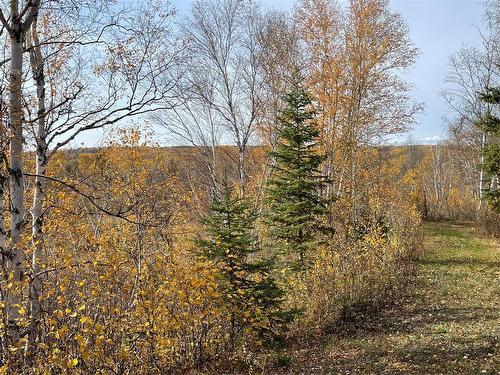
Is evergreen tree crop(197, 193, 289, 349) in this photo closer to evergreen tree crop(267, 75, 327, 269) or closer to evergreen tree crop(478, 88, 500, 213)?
evergreen tree crop(267, 75, 327, 269)

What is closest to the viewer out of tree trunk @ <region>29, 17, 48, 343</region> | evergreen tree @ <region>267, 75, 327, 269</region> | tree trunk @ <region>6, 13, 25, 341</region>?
tree trunk @ <region>6, 13, 25, 341</region>

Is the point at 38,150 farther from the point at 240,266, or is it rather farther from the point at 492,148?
the point at 492,148

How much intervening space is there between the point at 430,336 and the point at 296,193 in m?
5.10

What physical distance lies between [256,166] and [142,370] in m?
12.1

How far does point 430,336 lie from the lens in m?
7.31

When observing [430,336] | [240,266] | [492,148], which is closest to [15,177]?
[240,266]

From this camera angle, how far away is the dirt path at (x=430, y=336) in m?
6.07

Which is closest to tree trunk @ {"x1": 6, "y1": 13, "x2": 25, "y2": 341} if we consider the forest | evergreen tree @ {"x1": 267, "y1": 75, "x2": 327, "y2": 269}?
the forest

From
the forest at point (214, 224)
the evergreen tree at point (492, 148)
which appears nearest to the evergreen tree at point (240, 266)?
the forest at point (214, 224)

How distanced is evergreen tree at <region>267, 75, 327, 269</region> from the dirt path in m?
2.97

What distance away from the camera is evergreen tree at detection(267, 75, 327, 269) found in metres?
11.0

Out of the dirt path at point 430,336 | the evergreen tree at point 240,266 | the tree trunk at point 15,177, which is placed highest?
the tree trunk at point 15,177

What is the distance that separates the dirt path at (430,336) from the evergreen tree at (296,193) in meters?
2.97

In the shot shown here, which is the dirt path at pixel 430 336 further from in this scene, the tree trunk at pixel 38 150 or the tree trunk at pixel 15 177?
the tree trunk at pixel 38 150
